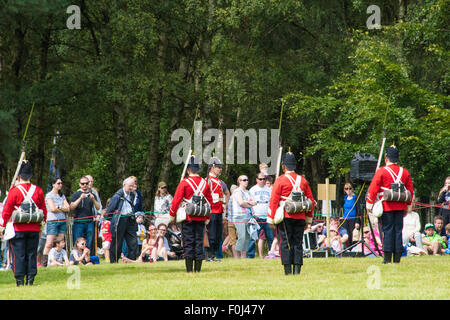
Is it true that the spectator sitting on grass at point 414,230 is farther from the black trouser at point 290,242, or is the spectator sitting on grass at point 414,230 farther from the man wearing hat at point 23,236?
the man wearing hat at point 23,236

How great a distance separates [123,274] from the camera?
52.2ft

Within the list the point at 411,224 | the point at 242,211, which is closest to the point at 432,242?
the point at 411,224

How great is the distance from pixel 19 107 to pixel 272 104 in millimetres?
11290

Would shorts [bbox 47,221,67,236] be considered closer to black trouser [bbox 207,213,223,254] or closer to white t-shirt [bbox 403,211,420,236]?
black trouser [bbox 207,213,223,254]

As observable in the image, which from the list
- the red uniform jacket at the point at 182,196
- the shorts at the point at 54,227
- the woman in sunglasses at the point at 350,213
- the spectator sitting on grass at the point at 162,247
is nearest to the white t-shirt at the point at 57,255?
the shorts at the point at 54,227

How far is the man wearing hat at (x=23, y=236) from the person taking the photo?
1390 cm

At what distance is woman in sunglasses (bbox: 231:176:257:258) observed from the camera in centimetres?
2052

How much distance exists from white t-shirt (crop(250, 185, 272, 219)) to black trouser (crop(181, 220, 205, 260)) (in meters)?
5.61

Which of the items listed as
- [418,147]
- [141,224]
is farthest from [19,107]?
[418,147]

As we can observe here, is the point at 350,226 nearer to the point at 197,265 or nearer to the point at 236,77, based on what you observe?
the point at 197,265

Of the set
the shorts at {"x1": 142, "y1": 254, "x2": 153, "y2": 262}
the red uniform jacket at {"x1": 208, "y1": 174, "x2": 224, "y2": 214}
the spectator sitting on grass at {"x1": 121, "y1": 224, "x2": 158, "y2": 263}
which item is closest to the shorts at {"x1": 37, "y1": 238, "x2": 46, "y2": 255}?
the spectator sitting on grass at {"x1": 121, "y1": 224, "x2": 158, "y2": 263}

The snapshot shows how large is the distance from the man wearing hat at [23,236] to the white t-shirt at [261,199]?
307 inches

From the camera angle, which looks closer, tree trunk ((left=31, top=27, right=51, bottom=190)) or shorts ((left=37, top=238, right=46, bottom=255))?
shorts ((left=37, top=238, right=46, bottom=255))

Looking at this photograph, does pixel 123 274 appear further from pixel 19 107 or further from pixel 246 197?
pixel 19 107
